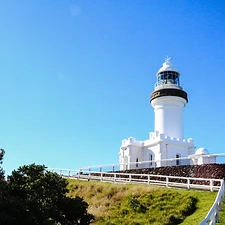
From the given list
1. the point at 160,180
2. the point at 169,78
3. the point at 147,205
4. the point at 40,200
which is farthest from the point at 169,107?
the point at 40,200

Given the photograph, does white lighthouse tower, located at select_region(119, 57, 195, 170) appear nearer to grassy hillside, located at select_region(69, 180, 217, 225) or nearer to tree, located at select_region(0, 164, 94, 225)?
grassy hillside, located at select_region(69, 180, 217, 225)

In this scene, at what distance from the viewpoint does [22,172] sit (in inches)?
567

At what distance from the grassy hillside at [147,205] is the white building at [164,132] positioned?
31.3 ft

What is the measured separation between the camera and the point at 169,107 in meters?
35.3

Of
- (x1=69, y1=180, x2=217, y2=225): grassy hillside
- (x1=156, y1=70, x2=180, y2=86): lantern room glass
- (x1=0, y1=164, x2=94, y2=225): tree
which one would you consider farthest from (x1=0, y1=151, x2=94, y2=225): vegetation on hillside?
(x1=156, y1=70, x2=180, y2=86): lantern room glass

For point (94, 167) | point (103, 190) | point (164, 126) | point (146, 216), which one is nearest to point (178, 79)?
point (164, 126)

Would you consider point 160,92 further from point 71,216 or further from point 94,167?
point 71,216

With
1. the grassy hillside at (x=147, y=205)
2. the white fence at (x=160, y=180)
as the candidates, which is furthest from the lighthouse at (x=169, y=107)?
the grassy hillside at (x=147, y=205)

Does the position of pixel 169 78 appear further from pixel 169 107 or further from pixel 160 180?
pixel 160 180

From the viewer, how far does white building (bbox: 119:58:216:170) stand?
1254 inches

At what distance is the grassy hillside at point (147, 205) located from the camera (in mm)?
15531

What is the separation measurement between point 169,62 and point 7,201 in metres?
29.3

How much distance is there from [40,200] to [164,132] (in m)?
22.5

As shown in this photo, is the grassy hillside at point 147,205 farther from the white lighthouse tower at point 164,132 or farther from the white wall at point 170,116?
the white wall at point 170,116
